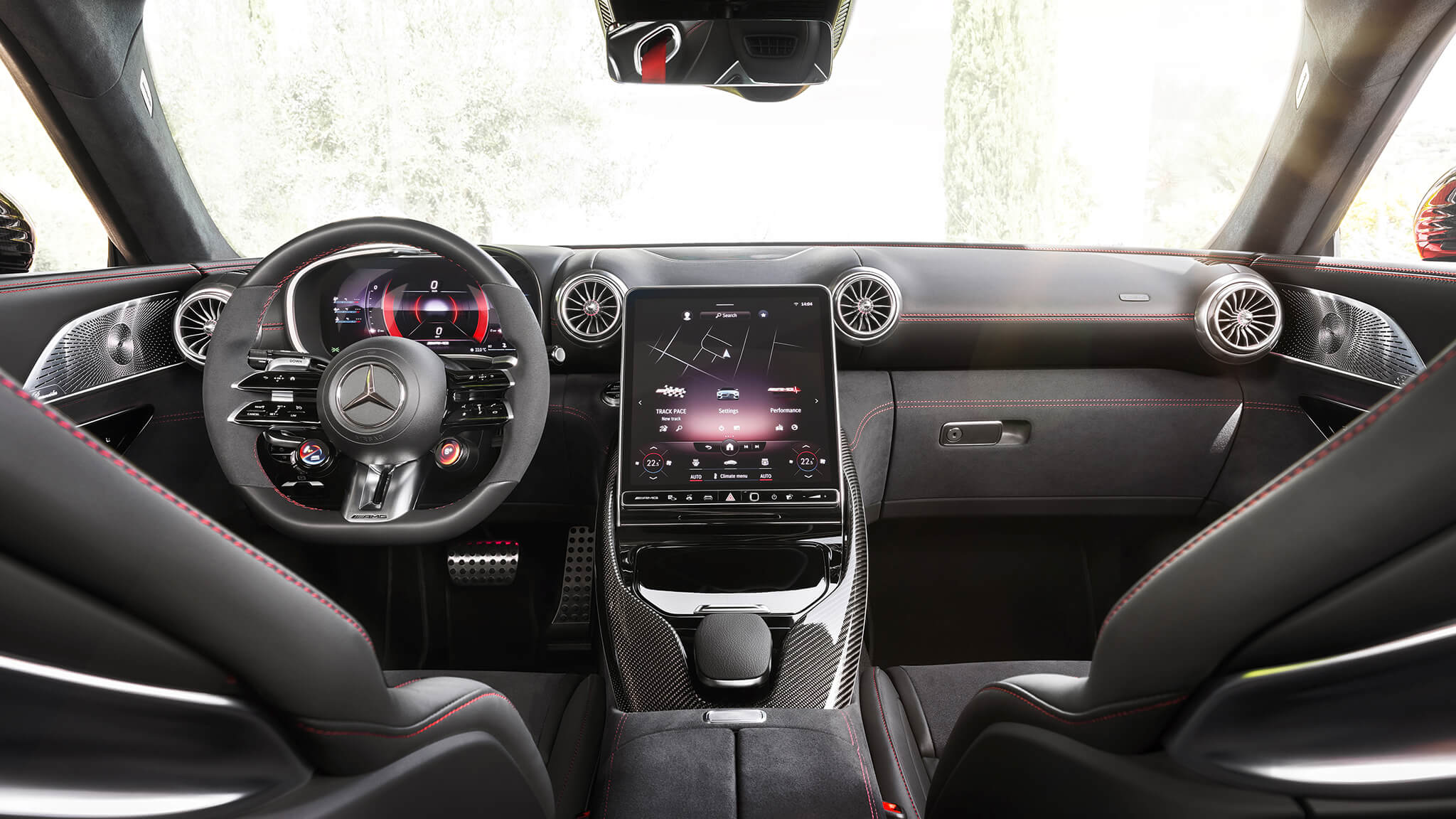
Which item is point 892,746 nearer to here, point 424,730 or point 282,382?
point 424,730

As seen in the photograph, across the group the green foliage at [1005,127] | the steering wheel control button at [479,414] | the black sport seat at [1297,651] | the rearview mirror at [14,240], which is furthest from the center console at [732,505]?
the green foliage at [1005,127]

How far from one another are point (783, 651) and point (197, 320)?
1.85 m

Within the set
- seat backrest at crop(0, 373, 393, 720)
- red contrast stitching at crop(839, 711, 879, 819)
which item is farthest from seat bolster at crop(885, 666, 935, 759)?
seat backrest at crop(0, 373, 393, 720)

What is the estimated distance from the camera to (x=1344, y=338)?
2.18 meters

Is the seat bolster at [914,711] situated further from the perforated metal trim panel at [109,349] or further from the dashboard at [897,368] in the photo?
the perforated metal trim panel at [109,349]

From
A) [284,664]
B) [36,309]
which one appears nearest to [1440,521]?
[284,664]

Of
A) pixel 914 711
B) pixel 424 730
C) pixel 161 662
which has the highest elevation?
pixel 161 662

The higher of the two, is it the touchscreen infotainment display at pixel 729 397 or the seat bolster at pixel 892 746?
the touchscreen infotainment display at pixel 729 397

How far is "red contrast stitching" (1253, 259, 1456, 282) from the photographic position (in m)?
1.92

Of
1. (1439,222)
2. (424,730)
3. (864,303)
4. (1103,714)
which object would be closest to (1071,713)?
(1103,714)

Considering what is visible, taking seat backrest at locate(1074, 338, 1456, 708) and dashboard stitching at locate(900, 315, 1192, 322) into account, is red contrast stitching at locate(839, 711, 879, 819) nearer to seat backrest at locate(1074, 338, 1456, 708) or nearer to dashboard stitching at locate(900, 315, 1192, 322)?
seat backrest at locate(1074, 338, 1456, 708)

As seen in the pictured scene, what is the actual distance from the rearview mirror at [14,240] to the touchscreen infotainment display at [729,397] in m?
1.53

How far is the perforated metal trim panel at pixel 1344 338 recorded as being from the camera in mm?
2000

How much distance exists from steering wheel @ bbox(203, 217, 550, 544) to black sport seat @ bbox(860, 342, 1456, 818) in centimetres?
139
